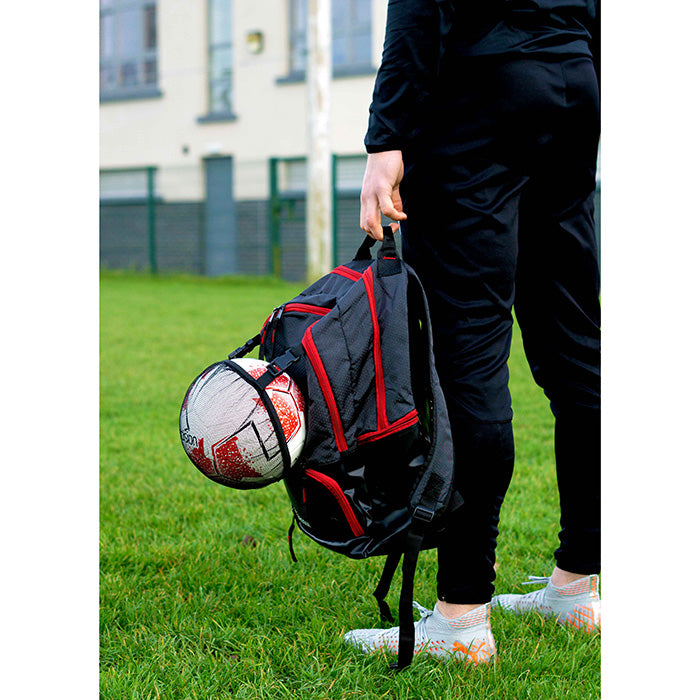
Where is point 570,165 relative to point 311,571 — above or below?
above

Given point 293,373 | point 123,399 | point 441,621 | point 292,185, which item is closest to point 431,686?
point 441,621

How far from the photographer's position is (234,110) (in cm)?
1596

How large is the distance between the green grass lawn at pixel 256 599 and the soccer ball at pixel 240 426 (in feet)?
1.36

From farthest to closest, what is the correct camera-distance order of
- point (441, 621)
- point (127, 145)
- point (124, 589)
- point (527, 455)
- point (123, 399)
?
point (127, 145)
point (123, 399)
point (527, 455)
point (124, 589)
point (441, 621)

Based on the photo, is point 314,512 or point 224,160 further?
point 224,160

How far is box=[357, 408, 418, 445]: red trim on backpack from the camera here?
1400mm

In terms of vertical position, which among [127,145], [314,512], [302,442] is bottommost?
[314,512]

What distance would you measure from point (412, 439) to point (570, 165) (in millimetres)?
586

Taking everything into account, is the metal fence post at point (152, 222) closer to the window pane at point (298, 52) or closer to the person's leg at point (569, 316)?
the window pane at point (298, 52)

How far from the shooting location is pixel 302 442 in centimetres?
142

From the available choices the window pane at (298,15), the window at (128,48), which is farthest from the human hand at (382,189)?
the window at (128,48)

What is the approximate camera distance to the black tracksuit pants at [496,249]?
4.59 feet
